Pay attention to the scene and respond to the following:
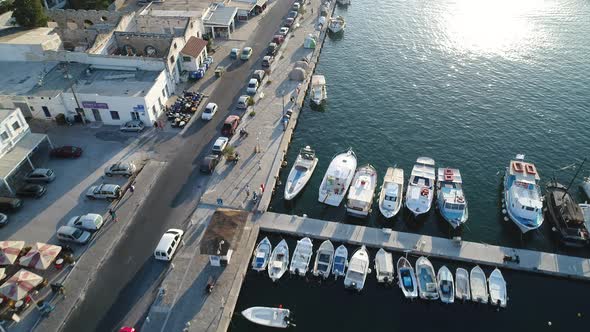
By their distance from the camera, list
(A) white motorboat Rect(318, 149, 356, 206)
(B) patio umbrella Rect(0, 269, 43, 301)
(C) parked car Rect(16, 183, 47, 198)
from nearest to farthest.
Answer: (B) patio umbrella Rect(0, 269, 43, 301), (C) parked car Rect(16, 183, 47, 198), (A) white motorboat Rect(318, 149, 356, 206)

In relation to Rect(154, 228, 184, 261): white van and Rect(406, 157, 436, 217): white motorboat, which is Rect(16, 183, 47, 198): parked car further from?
Rect(406, 157, 436, 217): white motorboat

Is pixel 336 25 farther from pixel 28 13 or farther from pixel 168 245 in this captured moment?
pixel 168 245

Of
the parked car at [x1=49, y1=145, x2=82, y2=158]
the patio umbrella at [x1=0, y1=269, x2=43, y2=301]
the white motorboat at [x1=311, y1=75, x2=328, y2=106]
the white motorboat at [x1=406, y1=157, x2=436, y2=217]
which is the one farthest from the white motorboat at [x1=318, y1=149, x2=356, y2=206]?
the parked car at [x1=49, y1=145, x2=82, y2=158]

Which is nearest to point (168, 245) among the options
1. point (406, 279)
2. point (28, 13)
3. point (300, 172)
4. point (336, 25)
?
point (300, 172)

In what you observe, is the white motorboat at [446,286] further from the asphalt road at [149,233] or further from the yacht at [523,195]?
the asphalt road at [149,233]

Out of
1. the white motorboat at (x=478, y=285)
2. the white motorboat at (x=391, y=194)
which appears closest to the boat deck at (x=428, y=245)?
the white motorboat at (x=478, y=285)

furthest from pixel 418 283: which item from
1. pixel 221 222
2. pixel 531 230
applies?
pixel 221 222
